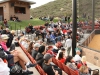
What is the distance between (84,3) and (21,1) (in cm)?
1626

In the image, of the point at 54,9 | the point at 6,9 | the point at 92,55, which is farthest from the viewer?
the point at 54,9

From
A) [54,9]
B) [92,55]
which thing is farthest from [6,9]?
[54,9]

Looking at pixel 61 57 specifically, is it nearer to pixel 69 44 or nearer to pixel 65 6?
pixel 69 44

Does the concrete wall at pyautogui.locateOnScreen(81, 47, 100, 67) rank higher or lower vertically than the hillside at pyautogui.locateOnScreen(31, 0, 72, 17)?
lower

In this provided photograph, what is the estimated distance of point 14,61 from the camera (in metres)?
5.16

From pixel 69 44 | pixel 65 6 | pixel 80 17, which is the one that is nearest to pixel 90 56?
pixel 69 44

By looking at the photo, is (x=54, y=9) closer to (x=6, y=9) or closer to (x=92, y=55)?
(x=6, y=9)

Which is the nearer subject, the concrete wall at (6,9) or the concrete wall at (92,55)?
the concrete wall at (92,55)

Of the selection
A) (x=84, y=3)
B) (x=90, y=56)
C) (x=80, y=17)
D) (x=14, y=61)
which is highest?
(x=84, y=3)

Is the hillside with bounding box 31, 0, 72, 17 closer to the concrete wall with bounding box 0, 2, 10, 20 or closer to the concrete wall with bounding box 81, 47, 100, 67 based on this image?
the concrete wall with bounding box 0, 2, 10, 20

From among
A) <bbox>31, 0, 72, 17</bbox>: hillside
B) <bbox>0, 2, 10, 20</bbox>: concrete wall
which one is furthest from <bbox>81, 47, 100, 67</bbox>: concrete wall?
<bbox>31, 0, 72, 17</bbox>: hillside

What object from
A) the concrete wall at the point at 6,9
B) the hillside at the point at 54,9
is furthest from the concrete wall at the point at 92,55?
the hillside at the point at 54,9

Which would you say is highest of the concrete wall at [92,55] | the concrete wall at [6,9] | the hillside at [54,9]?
the hillside at [54,9]

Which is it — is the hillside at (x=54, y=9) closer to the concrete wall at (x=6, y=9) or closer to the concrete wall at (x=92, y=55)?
the concrete wall at (x=6, y=9)
